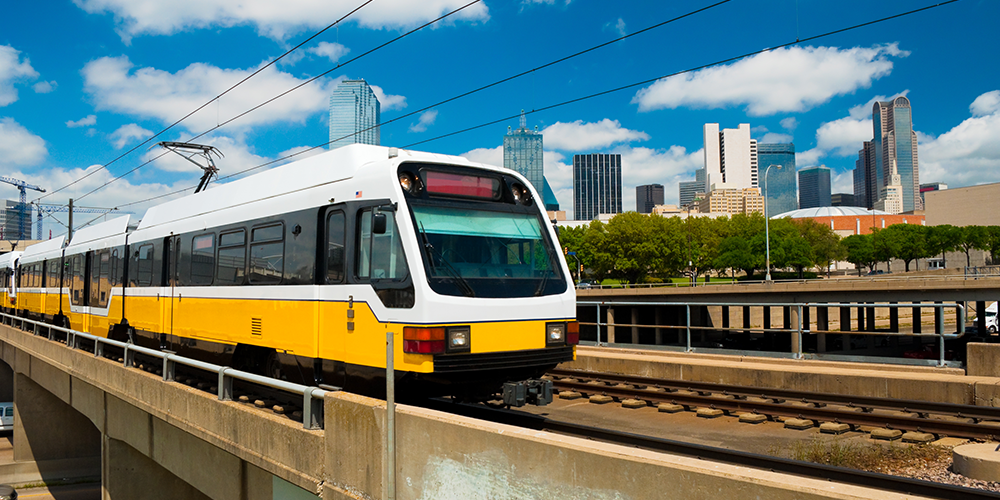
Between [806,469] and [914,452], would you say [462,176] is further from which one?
[914,452]

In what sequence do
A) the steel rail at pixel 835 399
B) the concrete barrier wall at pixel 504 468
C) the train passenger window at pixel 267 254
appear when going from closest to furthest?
1. the concrete barrier wall at pixel 504 468
2. the steel rail at pixel 835 399
3. the train passenger window at pixel 267 254

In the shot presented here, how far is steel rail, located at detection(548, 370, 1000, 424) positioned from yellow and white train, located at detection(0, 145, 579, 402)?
11.1 ft

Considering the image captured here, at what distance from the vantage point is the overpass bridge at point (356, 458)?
13.1ft

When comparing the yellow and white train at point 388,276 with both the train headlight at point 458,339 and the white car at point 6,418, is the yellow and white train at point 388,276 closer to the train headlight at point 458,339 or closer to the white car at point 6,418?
the train headlight at point 458,339

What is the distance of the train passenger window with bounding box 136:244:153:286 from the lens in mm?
14492

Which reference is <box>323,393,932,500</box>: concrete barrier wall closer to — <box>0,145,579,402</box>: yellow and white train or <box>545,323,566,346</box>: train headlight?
<box>0,145,579,402</box>: yellow and white train

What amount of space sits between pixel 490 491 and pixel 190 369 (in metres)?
10.4

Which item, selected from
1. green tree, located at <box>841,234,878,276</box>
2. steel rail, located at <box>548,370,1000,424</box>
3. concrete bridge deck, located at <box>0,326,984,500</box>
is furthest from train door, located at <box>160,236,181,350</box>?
green tree, located at <box>841,234,878,276</box>

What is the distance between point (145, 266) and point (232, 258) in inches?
204

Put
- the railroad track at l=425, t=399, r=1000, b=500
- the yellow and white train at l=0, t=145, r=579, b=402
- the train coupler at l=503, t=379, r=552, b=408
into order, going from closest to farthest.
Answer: the railroad track at l=425, t=399, r=1000, b=500, the yellow and white train at l=0, t=145, r=579, b=402, the train coupler at l=503, t=379, r=552, b=408

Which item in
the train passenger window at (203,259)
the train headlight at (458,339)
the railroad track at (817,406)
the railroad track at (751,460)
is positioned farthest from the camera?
the train passenger window at (203,259)

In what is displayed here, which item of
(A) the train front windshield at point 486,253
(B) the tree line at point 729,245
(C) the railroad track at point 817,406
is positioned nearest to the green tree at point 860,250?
(B) the tree line at point 729,245

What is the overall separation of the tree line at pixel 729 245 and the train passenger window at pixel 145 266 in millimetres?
71174

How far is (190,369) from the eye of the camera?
1348cm
